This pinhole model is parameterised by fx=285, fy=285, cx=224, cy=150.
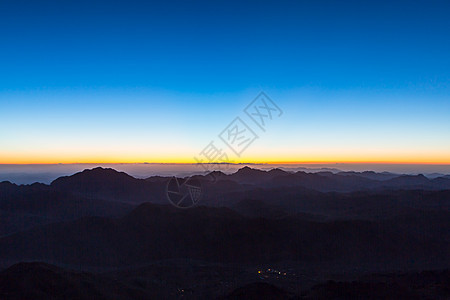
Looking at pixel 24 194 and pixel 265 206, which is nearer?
pixel 265 206

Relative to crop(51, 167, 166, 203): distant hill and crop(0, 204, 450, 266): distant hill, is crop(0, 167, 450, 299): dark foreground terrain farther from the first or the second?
crop(51, 167, 166, 203): distant hill


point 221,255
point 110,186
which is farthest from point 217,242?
point 110,186

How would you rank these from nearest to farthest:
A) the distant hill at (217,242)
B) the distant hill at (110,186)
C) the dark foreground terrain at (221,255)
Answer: the dark foreground terrain at (221,255)
the distant hill at (217,242)
the distant hill at (110,186)


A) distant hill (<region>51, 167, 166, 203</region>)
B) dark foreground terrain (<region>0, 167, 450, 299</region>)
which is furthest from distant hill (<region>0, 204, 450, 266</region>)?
distant hill (<region>51, 167, 166, 203</region>)

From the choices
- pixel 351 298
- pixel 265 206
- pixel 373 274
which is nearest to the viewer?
pixel 351 298

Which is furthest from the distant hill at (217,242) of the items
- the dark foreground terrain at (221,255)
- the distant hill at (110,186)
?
the distant hill at (110,186)

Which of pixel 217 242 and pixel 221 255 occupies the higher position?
pixel 217 242

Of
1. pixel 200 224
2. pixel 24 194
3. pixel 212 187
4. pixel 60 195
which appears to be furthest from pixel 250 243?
pixel 212 187

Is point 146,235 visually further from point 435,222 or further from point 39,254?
point 435,222

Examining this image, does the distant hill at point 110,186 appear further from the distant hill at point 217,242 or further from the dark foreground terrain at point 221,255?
the distant hill at point 217,242

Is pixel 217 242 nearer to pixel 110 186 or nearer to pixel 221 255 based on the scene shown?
pixel 221 255

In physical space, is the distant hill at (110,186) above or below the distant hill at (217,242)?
above
